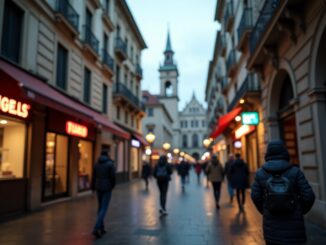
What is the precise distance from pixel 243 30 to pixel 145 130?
132ft

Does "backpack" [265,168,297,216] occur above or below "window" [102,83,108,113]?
below

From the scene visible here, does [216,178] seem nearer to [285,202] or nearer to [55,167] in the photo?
[55,167]

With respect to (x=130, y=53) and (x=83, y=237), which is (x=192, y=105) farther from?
(x=83, y=237)

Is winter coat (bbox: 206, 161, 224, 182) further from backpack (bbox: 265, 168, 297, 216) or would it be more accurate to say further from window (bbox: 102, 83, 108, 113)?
window (bbox: 102, 83, 108, 113)

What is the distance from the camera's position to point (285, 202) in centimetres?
304

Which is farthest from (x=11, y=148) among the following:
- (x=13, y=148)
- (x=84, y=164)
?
(x=84, y=164)

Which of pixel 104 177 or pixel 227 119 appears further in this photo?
pixel 227 119

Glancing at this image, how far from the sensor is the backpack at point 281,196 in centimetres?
305

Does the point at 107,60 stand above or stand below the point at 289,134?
above

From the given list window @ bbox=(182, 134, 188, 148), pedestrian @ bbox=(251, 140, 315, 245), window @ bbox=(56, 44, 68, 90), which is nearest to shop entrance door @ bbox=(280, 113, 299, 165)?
pedestrian @ bbox=(251, 140, 315, 245)

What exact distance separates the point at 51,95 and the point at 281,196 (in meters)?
8.39

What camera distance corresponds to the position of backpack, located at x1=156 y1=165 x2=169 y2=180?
9.33 meters

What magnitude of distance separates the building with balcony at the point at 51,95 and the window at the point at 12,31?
32 mm

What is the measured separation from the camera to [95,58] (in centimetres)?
1689
